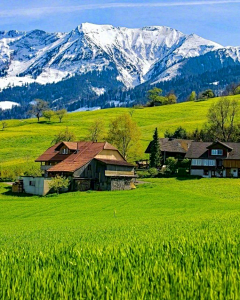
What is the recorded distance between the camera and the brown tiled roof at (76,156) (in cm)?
7312

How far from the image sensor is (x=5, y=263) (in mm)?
6945

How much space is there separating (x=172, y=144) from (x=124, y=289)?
103 m

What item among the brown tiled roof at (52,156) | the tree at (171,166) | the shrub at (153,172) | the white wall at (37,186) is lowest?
the white wall at (37,186)

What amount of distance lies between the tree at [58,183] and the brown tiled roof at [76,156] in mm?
4520

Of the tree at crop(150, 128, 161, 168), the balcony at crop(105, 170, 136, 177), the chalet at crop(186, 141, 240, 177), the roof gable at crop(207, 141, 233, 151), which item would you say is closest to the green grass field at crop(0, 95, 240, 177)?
the tree at crop(150, 128, 161, 168)

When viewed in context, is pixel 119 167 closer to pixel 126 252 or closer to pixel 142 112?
pixel 126 252

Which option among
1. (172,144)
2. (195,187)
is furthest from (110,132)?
(195,187)

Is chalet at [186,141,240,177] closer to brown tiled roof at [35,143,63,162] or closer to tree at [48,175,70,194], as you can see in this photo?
brown tiled roof at [35,143,63,162]

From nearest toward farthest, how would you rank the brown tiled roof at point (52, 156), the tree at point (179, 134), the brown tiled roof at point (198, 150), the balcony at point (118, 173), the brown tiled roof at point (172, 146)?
the balcony at point (118, 173), the brown tiled roof at point (52, 156), the brown tiled roof at point (198, 150), the brown tiled roof at point (172, 146), the tree at point (179, 134)

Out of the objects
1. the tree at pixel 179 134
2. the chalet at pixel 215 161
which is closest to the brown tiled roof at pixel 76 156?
the chalet at pixel 215 161

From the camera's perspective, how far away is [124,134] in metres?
96.1

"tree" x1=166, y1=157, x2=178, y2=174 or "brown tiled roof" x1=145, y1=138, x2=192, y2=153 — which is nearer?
"tree" x1=166, y1=157, x2=178, y2=174

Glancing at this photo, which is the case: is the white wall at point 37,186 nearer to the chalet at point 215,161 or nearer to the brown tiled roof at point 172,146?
the chalet at point 215,161

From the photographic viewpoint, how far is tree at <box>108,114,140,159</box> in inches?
3766
